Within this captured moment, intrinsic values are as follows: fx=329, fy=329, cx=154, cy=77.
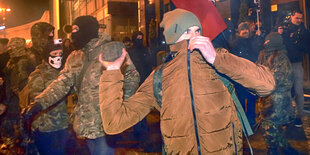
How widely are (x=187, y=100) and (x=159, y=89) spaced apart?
248mm

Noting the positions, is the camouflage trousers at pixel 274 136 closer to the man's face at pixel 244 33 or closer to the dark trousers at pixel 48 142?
the man's face at pixel 244 33

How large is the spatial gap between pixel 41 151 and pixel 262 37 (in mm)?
5574

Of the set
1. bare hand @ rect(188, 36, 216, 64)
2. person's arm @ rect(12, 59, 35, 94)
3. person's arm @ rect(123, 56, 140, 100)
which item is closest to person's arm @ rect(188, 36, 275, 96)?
bare hand @ rect(188, 36, 216, 64)

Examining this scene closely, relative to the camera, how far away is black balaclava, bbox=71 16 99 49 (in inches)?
157

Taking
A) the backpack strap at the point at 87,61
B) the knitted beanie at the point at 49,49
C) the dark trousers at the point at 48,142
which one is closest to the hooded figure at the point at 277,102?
the backpack strap at the point at 87,61

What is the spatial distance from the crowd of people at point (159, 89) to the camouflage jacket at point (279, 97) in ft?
0.05

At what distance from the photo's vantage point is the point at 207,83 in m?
2.22

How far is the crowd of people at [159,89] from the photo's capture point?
2.19 meters

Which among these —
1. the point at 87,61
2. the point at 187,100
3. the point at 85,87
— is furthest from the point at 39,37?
the point at 187,100

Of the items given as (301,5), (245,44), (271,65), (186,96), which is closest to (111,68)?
(186,96)

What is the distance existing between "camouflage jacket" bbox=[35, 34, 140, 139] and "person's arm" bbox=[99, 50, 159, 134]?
139 centimetres

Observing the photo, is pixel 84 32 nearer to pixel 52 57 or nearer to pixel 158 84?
pixel 52 57

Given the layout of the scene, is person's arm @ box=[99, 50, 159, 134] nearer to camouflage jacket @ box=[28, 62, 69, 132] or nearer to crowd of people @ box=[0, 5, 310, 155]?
crowd of people @ box=[0, 5, 310, 155]

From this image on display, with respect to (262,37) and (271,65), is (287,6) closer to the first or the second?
(262,37)
